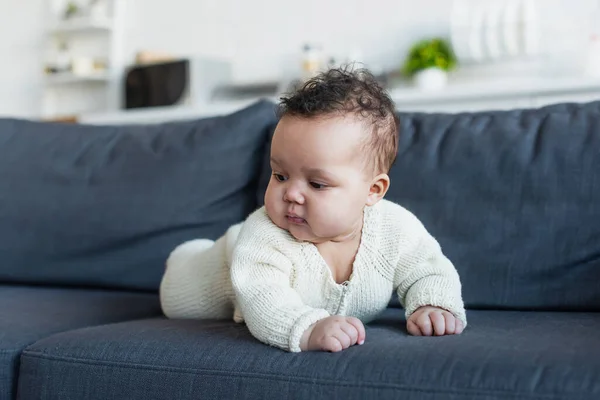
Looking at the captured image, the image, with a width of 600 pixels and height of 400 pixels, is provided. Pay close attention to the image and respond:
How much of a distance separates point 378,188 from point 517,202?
35cm

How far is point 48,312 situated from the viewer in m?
1.54

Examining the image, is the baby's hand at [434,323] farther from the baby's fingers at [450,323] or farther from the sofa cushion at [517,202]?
the sofa cushion at [517,202]

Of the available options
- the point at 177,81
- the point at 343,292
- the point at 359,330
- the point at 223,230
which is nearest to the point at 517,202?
the point at 343,292

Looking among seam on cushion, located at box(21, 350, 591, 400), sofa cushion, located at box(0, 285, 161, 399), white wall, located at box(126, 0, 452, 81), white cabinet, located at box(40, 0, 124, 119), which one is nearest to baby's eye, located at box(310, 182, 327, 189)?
seam on cushion, located at box(21, 350, 591, 400)

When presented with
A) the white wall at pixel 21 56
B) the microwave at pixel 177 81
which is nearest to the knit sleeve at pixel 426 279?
the microwave at pixel 177 81

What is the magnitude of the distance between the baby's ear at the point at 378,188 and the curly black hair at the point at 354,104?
0.01 metres

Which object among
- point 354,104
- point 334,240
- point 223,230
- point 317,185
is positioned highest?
point 354,104

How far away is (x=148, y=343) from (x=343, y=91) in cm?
50

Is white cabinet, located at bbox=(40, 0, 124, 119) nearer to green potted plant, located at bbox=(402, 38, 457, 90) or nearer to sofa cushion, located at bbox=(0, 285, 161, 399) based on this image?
green potted plant, located at bbox=(402, 38, 457, 90)

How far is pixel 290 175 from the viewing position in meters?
1.22

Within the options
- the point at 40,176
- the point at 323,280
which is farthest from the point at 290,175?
the point at 40,176

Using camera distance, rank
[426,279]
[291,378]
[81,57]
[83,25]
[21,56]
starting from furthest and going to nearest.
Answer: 1. [21,56]
2. [81,57]
3. [83,25]
4. [426,279]
5. [291,378]

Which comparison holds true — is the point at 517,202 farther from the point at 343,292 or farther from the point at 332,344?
the point at 332,344

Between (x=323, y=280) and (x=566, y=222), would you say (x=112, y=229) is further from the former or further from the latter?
(x=566, y=222)
